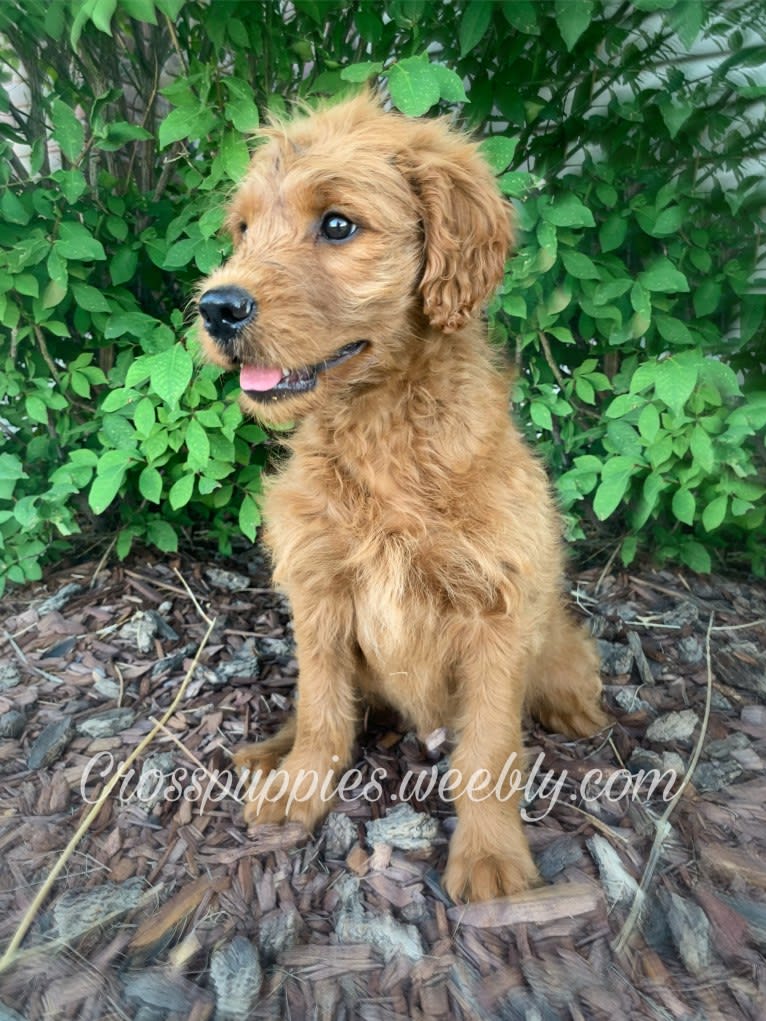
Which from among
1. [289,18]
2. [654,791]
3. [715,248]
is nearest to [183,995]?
[654,791]

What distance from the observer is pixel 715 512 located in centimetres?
276

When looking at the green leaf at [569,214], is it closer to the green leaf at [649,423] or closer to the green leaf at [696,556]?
the green leaf at [649,423]

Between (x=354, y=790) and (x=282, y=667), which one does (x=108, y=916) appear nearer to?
(x=354, y=790)

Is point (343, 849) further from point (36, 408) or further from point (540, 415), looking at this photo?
point (36, 408)

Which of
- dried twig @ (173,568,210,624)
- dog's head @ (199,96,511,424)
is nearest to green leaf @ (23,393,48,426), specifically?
dried twig @ (173,568,210,624)

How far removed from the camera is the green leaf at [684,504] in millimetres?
2758

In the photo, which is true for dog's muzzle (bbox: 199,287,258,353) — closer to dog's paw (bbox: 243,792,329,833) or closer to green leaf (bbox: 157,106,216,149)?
green leaf (bbox: 157,106,216,149)

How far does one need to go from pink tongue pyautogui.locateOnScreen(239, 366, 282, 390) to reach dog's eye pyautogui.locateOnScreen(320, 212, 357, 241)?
1.30ft

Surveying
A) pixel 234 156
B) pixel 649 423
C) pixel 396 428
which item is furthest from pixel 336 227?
pixel 649 423

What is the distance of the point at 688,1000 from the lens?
1.47 meters

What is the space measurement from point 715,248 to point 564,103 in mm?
793

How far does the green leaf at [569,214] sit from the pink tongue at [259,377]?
136 centimetres

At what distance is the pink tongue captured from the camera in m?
1.74

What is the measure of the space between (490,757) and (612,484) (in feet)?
4.17
